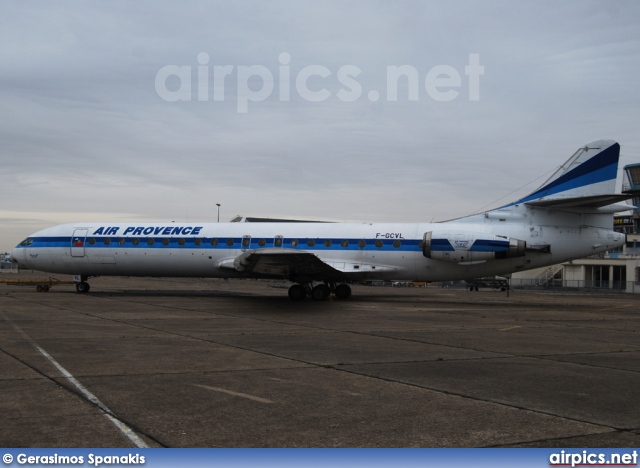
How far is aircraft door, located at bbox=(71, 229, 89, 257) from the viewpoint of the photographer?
30.2 metres

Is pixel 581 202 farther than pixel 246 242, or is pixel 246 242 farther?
pixel 246 242

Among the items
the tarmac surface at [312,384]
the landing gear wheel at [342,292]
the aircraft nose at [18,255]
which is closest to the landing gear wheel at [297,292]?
the landing gear wheel at [342,292]

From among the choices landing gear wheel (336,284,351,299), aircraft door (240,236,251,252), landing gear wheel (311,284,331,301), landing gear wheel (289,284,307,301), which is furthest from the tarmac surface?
landing gear wheel (336,284,351,299)

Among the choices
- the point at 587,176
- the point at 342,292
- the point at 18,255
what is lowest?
the point at 342,292

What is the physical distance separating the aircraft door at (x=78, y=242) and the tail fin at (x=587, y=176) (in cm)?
2040

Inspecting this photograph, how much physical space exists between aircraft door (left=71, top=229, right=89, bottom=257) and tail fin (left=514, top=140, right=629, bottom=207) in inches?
803

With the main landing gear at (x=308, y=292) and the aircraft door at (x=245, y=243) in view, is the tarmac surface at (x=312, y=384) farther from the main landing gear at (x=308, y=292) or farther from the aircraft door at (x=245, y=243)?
the aircraft door at (x=245, y=243)

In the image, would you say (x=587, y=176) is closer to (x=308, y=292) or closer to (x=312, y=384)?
(x=308, y=292)

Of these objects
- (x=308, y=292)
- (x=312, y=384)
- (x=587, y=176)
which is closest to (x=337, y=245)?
(x=308, y=292)

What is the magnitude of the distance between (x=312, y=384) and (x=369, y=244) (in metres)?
18.8

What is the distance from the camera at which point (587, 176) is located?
25047 millimetres

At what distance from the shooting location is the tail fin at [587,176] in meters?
24.7

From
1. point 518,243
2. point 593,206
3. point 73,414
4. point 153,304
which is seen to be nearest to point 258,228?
point 153,304

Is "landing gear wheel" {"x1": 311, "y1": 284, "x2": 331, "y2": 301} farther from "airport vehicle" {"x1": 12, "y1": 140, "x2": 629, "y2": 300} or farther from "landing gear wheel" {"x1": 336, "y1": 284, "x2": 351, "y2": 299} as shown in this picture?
"landing gear wheel" {"x1": 336, "y1": 284, "x2": 351, "y2": 299}
